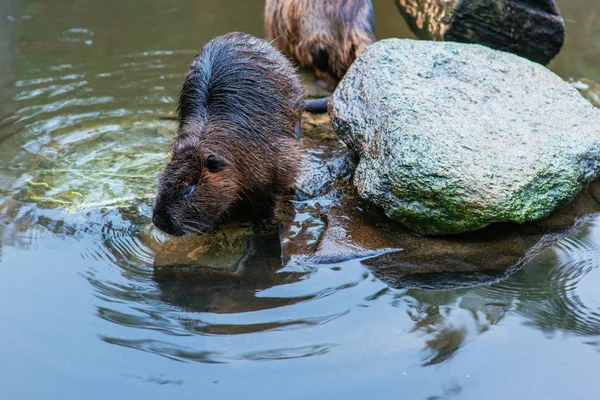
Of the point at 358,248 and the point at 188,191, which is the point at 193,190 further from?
the point at 358,248

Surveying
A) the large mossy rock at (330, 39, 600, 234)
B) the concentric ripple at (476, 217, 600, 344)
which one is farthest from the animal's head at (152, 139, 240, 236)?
the concentric ripple at (476, 217, 600, 344)

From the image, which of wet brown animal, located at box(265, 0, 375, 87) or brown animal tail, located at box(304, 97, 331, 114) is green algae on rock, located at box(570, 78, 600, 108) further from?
brown animal tail, located at box(304, 97, 331, 114)

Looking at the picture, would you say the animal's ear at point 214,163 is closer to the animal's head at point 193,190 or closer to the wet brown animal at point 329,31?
the animal's head at point 193,190

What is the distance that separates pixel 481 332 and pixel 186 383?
1.27m

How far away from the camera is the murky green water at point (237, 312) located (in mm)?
2574

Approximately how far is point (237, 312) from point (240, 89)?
135cm

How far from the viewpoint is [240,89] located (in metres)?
3.69

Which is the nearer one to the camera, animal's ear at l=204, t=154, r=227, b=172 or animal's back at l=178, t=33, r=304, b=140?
animal's ear at l=204, t=154, r=227, b=172

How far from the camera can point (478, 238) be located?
11.2ft

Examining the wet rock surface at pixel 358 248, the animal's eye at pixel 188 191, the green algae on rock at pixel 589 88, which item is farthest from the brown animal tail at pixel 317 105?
the green algae on rock at pixel 589 88

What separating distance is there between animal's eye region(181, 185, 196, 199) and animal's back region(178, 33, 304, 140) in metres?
0.44

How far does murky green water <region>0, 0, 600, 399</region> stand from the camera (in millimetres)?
2574

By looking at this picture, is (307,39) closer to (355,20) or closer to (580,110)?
(355,20)

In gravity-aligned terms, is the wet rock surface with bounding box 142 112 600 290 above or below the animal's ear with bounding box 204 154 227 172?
below
